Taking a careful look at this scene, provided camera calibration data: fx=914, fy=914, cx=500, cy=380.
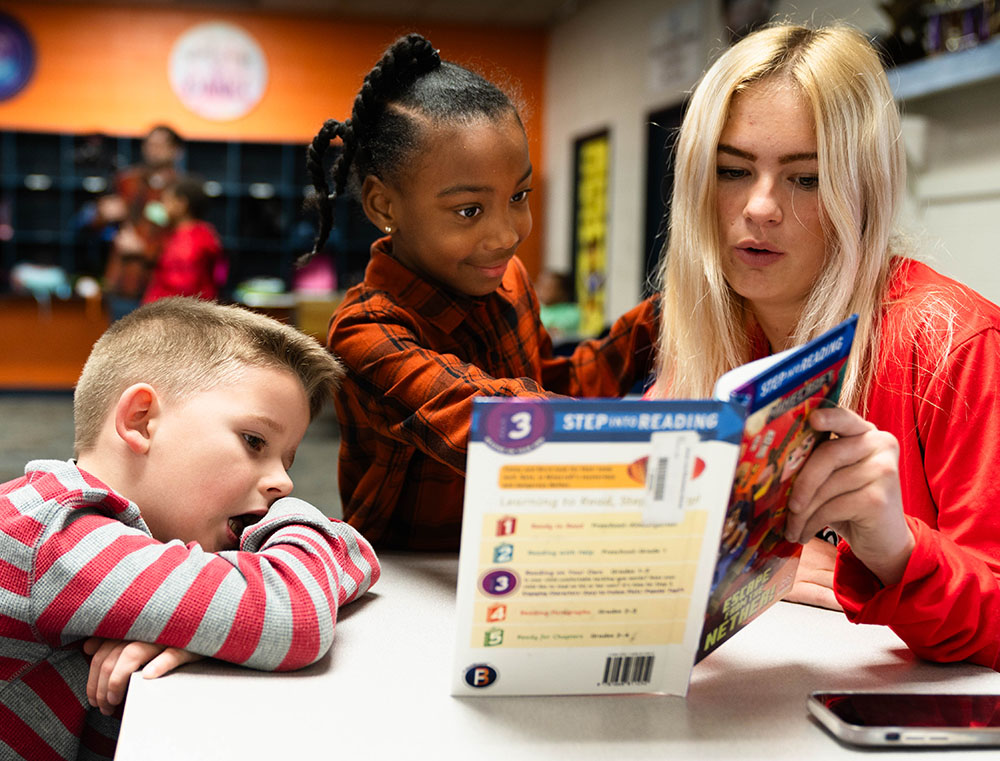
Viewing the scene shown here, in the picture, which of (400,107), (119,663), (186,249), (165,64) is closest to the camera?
(119,663)

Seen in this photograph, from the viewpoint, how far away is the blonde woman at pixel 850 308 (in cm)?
85

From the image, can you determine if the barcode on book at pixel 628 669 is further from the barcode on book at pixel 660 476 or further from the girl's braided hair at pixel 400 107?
the girl's braided hair at pixel 400 107

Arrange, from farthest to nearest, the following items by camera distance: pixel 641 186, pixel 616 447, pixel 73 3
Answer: pixel 73 3
pixel 641 186
pixel 616 447

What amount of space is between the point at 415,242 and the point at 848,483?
0.75m

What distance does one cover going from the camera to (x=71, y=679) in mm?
861

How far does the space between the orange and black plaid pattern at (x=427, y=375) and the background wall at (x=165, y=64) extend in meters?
7.13

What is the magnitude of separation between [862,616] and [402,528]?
0.69 m

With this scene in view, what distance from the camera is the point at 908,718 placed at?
0.69 m

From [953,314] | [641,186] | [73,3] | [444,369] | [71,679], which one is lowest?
[71,679]

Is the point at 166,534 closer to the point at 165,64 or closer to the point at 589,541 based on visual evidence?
the point at 589,541

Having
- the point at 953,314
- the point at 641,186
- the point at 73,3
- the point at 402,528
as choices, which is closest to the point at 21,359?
the point at 73,3

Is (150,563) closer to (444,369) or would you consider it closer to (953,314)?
(444,369)

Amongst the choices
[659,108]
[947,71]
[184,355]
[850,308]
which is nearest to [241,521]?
[184,355]

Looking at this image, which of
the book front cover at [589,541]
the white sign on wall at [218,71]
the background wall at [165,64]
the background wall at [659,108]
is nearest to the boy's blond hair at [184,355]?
the book front cover at [589,541]
